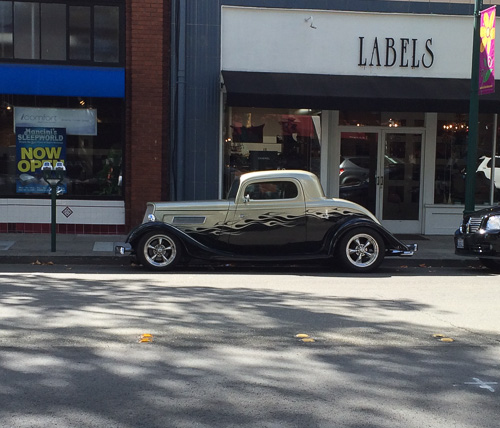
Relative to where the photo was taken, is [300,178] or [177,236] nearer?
[177,236]

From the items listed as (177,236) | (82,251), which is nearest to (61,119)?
(82,251)

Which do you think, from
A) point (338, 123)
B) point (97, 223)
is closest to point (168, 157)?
point (97, 223)

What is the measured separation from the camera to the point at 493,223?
10984mm

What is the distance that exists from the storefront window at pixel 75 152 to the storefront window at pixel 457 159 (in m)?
7.10

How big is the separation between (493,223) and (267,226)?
141 inches

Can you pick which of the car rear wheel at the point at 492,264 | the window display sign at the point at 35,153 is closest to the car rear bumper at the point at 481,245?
the car rear wheel at the point at 492,264

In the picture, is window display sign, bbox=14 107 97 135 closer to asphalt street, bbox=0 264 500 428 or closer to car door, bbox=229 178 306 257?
car door, bbox=229 178 306 257

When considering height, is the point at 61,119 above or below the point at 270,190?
above

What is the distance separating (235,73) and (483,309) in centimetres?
815

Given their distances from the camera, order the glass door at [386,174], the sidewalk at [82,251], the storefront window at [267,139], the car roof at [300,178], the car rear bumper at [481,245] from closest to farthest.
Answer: the car rear bumper at [481,245]
the car roof at [300,178]
the sidewalk at [82,251]
the storefront window at [267,139]
the glass door at [386,174]

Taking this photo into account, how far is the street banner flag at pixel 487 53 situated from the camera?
12492 mm

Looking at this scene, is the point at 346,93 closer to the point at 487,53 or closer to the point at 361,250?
the point at 487,53

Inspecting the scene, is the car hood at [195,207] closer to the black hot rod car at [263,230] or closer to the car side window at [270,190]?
the black hot rod car at [263,230]

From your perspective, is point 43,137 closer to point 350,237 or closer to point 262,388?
point 350,237
